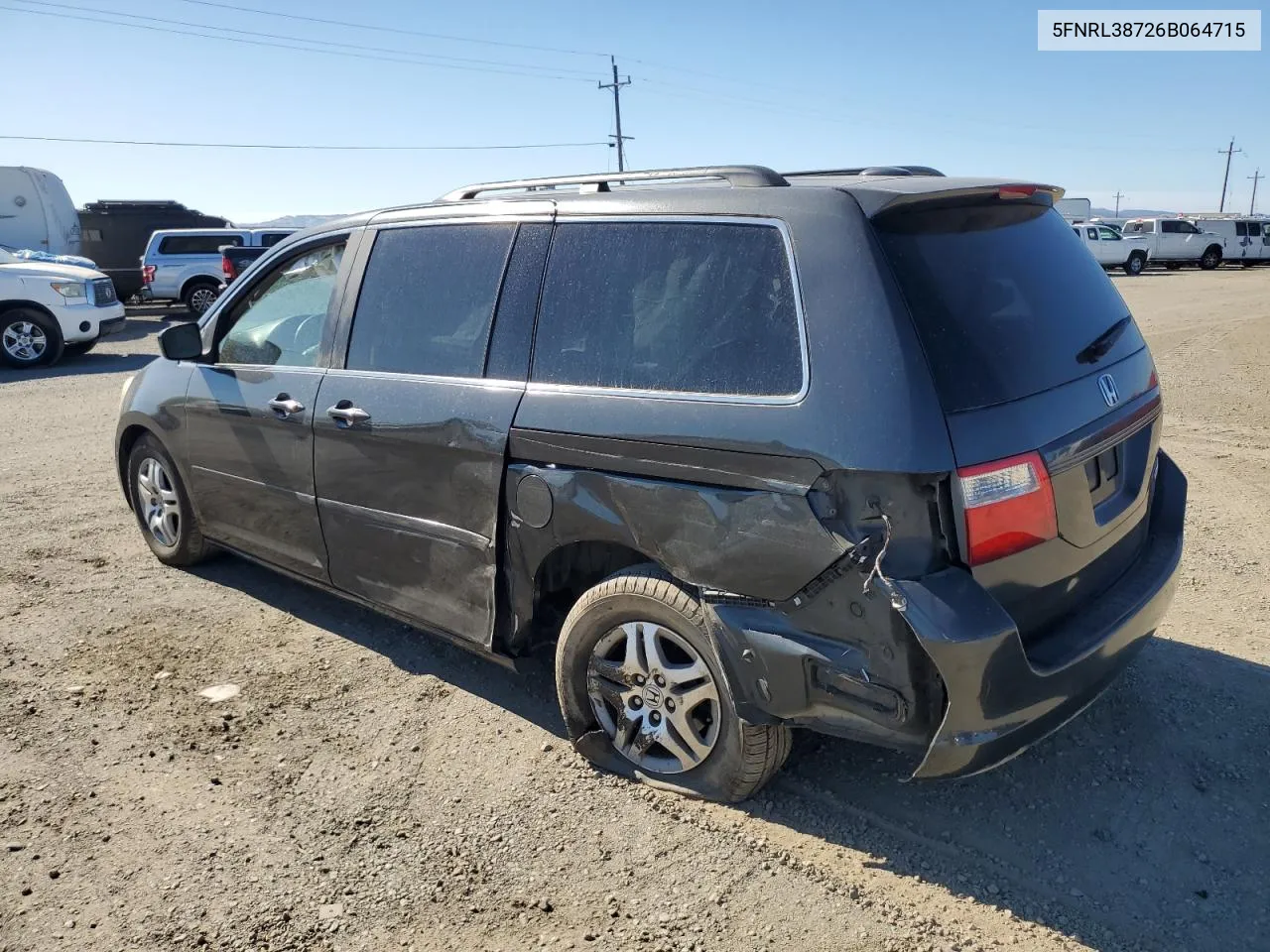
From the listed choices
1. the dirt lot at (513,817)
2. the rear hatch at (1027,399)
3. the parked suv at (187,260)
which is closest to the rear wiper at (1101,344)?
the rear hatch at (1027,399)

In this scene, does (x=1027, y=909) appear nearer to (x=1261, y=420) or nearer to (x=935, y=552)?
(x=935, y=552)

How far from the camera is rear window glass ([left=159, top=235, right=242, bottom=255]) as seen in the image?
21312mm

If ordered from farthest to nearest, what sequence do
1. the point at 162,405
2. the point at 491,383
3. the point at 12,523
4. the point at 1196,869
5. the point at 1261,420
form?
1. the point at 1261,420
2. the point at 12,523
3. the point at 162,405
4. the point at 491,383
5. the point at 1196,869

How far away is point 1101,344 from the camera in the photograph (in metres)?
3.08

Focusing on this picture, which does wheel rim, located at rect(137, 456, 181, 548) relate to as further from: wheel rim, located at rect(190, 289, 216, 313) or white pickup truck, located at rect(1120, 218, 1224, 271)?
white pickup truck, located at rect(1120, 218, 1224, 271)

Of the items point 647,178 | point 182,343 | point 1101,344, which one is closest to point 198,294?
point 182,343

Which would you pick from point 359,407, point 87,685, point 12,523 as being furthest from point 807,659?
point 12,523

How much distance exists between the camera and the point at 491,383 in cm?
341

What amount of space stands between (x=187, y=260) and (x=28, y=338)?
781 cm

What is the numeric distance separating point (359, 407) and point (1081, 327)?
2.60m

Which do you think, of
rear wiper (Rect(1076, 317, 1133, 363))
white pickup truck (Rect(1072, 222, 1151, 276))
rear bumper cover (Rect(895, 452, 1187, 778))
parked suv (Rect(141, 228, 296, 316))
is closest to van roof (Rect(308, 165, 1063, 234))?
rear wiper (Rect(1076, 317, 1133, 363))

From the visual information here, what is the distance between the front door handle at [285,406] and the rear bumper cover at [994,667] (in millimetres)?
2697

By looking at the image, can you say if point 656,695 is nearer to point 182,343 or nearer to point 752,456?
point 752,456

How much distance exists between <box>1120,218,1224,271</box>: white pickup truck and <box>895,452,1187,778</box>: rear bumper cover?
3760cm
